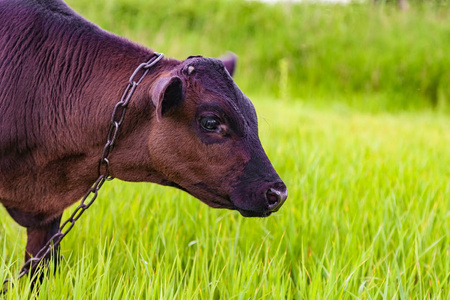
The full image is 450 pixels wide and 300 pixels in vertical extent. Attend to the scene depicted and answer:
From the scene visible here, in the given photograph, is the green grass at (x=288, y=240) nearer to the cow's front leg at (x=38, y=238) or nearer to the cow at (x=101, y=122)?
the cow's front leg at (x=38, y=238)

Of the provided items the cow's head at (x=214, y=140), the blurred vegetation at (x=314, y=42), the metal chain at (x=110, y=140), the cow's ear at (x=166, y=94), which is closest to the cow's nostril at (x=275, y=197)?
the cow's head at (x=214, y=140)

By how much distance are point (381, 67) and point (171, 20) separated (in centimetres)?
517

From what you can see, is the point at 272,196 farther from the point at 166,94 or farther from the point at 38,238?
the point at 38,238

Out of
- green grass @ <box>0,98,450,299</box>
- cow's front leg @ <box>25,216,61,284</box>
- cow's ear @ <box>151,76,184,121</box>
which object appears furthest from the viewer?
cow's front leg @ <box>25,216,61,284</box>

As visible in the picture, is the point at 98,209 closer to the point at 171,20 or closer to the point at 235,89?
the point at 235,89

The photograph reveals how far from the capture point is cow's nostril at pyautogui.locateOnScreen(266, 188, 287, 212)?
216 cm

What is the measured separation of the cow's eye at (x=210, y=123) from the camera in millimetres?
2227

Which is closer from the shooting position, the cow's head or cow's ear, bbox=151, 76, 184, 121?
cow's ear, bbox=151, 76, 184, 121

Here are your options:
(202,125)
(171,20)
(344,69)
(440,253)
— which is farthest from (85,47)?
(171,20)

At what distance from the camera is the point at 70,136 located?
2441 mm

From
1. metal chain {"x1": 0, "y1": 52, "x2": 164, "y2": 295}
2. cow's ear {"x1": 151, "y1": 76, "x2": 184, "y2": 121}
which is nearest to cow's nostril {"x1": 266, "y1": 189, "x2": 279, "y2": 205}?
cow's ear {"x1": 151, "y1": 76, "x2": 184, "y2": 121}

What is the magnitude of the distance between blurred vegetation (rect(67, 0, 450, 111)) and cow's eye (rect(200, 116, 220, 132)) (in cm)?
647

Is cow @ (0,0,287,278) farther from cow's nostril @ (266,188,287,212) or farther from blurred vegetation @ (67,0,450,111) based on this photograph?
blurred vegetation @ (67,0,450,111)

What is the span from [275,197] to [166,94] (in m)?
0.68
